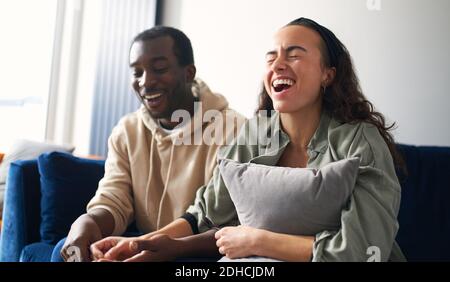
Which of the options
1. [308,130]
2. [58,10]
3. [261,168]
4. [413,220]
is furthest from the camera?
[58,10]

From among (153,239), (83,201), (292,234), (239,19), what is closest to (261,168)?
(292,234)

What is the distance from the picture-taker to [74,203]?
5.51ft

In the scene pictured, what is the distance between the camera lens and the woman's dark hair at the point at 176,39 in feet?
5.01

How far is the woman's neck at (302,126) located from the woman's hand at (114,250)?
469 mm

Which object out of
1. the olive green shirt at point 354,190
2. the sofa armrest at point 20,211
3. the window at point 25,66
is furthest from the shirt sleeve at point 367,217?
the window at point 25,66

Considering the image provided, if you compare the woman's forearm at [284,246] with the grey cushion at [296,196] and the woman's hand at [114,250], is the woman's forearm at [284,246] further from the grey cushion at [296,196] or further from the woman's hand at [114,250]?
the woman's hand at [114,250]

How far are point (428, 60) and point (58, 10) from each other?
2.46 meters

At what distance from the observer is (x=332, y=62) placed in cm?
120

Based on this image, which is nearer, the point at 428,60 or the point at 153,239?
the point at 153,239

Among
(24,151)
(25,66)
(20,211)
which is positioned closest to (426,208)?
(20,211)

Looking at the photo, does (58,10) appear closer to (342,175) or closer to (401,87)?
(401,87)

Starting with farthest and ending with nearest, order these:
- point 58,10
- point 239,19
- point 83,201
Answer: point 58,10, point 239,19, point 83,201

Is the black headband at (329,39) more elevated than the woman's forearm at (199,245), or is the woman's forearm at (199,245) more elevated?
the black headband at (329,39)

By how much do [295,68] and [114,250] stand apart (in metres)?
0.61
